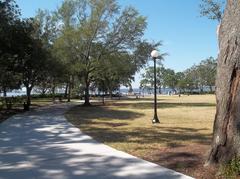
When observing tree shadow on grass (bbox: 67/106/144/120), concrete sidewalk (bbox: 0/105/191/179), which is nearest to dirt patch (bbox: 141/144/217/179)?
concrete sidewalk (bbox: 0/105/191/179)

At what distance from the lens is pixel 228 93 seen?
8023 mm

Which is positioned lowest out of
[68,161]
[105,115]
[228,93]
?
[68,161]

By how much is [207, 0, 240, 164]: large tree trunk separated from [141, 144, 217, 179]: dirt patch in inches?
14.9

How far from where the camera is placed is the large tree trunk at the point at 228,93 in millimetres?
7900

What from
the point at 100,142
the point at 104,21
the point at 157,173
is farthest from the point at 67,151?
the point at 104,21

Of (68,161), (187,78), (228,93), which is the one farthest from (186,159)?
(187,78)

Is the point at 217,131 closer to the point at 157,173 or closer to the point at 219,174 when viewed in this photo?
the point at 219,174

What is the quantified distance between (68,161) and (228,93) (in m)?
3.91

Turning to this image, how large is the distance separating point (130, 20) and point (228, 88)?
3185 centimetres

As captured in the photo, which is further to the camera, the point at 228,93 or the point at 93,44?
the point at 93,44

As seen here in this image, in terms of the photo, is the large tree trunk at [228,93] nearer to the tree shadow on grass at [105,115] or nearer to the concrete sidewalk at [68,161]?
the concrete sidewalk at [68,161]

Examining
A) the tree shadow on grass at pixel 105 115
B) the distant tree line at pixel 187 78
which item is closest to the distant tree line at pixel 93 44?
the tree shadow on grass at pixel 105 115

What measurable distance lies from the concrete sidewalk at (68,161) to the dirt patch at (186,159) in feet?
1.10

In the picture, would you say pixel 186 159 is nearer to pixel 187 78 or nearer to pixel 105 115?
pixel 105 115
